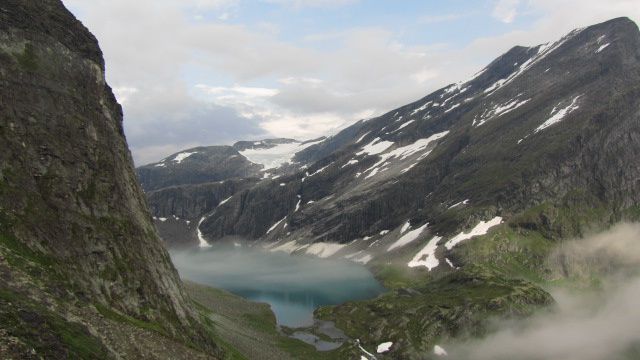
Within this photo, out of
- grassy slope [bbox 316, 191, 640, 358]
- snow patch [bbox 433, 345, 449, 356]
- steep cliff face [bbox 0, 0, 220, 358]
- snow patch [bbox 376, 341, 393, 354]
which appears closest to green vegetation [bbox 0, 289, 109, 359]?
steep cliff face [bbox 0, 0, 220, 358]

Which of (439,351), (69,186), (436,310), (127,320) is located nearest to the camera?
(127,320)

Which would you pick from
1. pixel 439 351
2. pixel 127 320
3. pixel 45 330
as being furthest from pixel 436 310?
pixel 45 330

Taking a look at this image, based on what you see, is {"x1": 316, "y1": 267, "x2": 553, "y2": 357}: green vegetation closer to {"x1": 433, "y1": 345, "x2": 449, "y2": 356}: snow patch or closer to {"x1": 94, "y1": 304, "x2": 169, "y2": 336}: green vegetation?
{"x1": 433, "y1": 345, "x2": 449, "y2": 356}: snow patch

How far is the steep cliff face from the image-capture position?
58.7 m

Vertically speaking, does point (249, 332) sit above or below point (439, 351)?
above

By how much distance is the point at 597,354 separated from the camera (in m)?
127

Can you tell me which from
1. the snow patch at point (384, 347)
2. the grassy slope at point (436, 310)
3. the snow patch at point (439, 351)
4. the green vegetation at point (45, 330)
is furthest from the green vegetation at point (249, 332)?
the green vegetation at point (45, 330)

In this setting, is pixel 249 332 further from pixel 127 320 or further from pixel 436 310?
pixel 127 320

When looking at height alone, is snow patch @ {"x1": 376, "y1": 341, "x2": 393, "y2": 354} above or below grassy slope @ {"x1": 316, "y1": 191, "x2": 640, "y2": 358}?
below

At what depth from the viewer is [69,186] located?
70.2m

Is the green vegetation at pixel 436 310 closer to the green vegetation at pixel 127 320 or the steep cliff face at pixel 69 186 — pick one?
the steep cliff face at pixel 69 186

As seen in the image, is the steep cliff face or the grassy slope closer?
the steep cliff face

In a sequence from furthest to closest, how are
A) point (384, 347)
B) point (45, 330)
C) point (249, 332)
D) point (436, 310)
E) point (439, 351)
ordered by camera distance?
point (436, 310) < point (384, 347) < point (249, 332) < point (439, 351) < point (45, 330)

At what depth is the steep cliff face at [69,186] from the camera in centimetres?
5874
